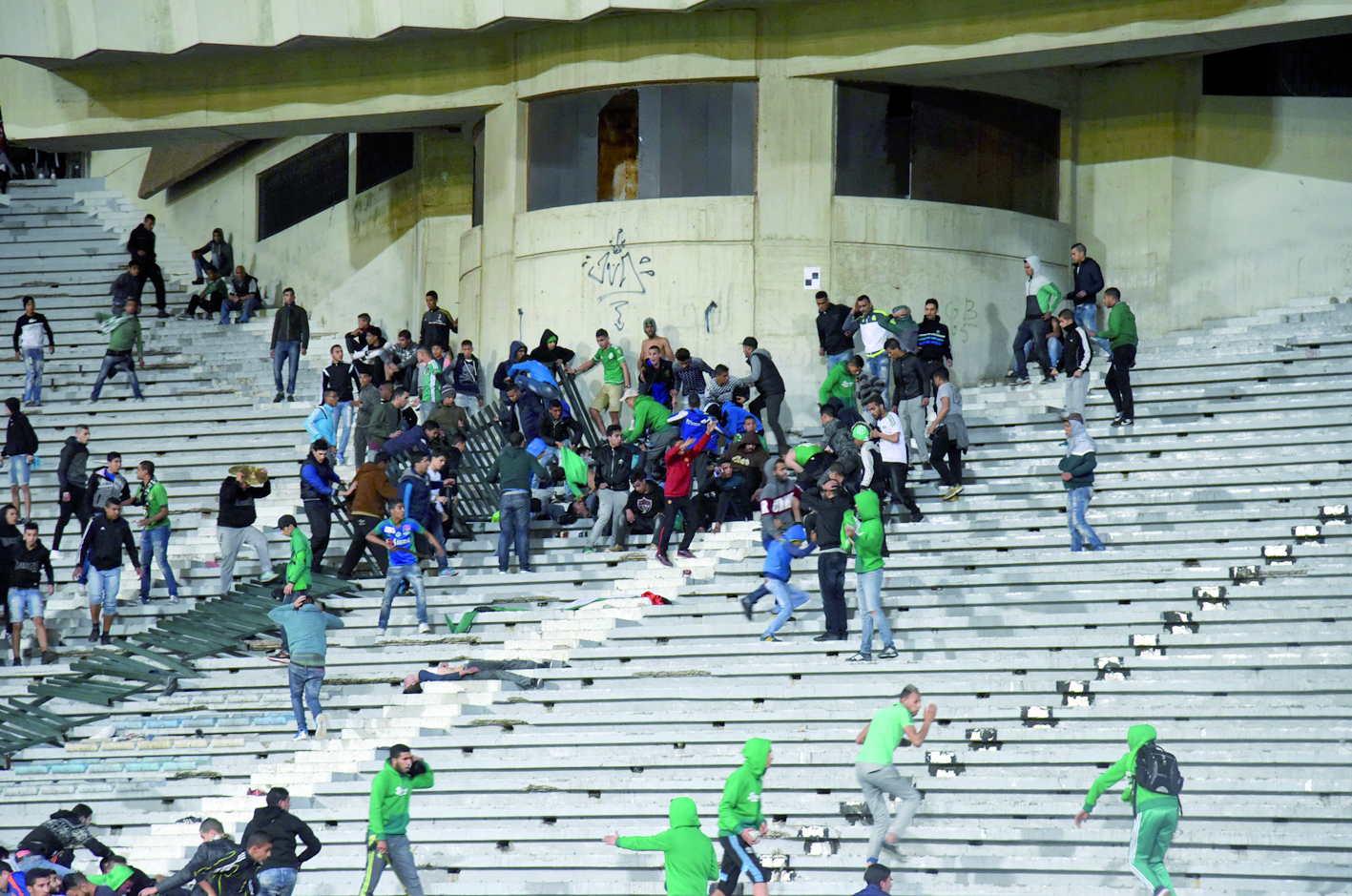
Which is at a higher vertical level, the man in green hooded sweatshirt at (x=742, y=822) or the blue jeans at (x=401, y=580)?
the blue jeans at (x=401, y=580)

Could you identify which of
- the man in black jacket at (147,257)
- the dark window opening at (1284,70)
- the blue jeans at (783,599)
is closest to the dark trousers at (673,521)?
the blue jeans at (783,599)

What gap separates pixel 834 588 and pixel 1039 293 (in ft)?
23.1

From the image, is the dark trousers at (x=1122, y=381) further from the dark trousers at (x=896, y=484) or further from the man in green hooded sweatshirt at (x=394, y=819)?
the man in green hooded sweatshirt at (x=394, y=819)

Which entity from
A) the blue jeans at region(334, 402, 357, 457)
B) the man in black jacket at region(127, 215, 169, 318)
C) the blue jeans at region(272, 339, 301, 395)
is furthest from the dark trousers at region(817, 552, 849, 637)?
the man in black jacket at region(127, 215, 169, 318)

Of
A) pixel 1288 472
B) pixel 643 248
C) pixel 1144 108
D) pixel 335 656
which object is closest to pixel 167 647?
pixel 335 656

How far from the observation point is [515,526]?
1944cm

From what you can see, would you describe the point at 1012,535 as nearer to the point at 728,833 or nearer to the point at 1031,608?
the point at 1031,608

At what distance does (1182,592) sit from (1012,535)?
7.04ft

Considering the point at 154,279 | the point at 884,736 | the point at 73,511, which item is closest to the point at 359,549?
the point at 73,511

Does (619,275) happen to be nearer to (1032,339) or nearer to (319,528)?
(1032,339)

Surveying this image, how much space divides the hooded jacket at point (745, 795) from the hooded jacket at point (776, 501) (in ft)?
15.8

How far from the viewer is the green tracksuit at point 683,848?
12430 mm

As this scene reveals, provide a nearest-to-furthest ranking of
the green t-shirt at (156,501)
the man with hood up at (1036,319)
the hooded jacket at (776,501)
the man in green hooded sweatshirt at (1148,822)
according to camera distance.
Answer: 1. the man in green hooded sweatshirt at (1148,822)
2. the hooded jacket at (776,501)
3. the green t-shirt at (156,501)
4. the man with hood up at (1036,319)

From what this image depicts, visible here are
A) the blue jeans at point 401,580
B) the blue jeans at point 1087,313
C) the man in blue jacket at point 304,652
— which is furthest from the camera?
the blue jeans at point 1087,313
